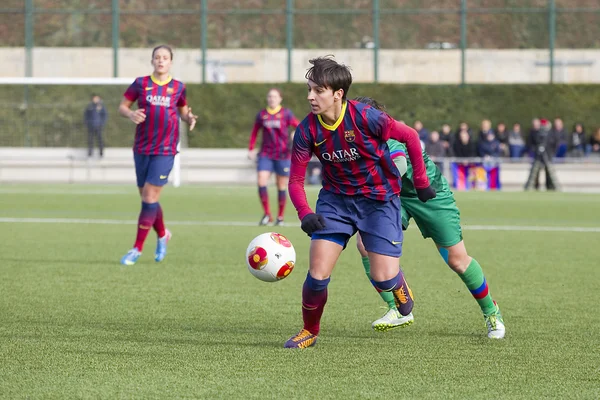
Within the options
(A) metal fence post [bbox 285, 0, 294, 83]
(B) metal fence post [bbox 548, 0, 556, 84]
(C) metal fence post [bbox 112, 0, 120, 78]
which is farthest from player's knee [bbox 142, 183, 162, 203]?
(B) metal fence post [bbox 548, 0, 556, 84]

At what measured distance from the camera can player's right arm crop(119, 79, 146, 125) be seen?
10.1m

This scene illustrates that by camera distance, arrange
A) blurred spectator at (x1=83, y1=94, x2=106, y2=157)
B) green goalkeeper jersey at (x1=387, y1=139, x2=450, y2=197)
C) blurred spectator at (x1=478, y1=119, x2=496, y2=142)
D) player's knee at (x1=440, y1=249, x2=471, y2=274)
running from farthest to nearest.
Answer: blurred spectator at (x1=83, y1=94, x2=106, y2=157) < blurred spectator at (x1=478, y1=119, x2=496, y2=142) < player's knee at (x1=440, y1=249, x2=471, y2=274) < green goalkeeper jersey at (x1=387, y1=139, x2=450, y2=197)

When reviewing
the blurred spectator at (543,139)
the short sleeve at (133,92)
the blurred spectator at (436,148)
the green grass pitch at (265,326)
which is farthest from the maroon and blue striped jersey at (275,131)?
the blurred spectator at (436,148)

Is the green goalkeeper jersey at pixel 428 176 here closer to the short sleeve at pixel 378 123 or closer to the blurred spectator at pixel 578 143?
the short sleeve at pixel 378 123

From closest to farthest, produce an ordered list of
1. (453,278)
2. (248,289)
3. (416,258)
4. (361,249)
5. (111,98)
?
(361,249) → (248,289) → (453,278) → (416,258) → (111,98)

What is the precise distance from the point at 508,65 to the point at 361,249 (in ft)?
94.0

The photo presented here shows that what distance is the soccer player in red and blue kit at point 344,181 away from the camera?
5773mm

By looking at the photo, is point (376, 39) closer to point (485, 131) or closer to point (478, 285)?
point (485, 131)

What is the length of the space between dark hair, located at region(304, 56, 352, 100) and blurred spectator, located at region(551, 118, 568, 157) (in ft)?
77.4

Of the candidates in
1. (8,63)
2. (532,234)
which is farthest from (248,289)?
(8,63)

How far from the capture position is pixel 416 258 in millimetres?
11336

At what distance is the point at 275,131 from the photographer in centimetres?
1633

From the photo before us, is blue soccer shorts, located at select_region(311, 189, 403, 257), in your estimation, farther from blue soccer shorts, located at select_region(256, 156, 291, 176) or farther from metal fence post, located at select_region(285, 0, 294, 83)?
metal fence post, located at select_region(285, 0, 294, 83)

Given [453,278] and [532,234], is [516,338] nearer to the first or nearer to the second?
[453,278]
